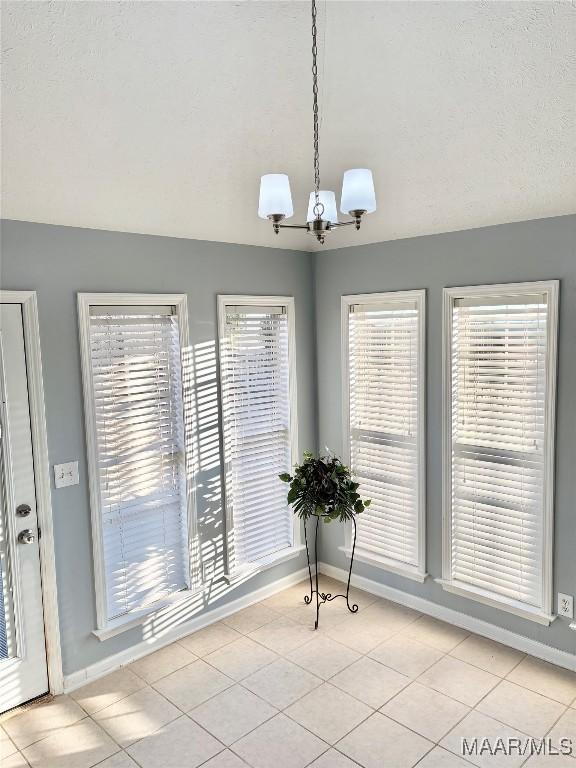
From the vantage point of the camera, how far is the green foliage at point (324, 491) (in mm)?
3711

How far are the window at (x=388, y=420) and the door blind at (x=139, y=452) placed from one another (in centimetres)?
131

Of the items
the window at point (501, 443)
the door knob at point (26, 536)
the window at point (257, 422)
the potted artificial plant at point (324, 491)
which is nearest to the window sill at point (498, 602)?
the window at point (501, 443)

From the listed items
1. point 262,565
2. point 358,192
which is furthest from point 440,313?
point 262,565

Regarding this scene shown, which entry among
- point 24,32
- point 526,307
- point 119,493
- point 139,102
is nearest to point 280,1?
point 139,102

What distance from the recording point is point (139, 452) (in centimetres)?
353

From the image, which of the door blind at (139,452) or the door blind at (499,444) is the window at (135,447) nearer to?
the door blind at (139,452)

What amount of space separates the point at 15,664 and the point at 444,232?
3.46 meters

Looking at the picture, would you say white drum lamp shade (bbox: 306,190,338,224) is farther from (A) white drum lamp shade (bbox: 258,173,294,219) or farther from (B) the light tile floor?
(B) the light tile floor

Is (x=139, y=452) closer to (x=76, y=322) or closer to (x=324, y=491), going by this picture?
(x=76, y=322)

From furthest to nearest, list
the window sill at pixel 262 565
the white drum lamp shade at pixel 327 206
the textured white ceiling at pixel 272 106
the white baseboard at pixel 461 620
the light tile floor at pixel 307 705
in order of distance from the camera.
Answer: the window sill at pixel 262 565
the white baseboard at pixel 461 620
the light tile floor at pixel 307 705
the white drum lamp shade at pixel 327 206
the textured white ceiling at pixel 272 106

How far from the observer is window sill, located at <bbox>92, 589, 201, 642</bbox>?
340 cm

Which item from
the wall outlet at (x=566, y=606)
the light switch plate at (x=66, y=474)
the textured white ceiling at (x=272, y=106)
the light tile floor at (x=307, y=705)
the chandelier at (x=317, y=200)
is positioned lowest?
the light tile floor at (x=307, y=705)

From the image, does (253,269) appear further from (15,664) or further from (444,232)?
(15,664)

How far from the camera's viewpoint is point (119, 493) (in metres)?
3.46
